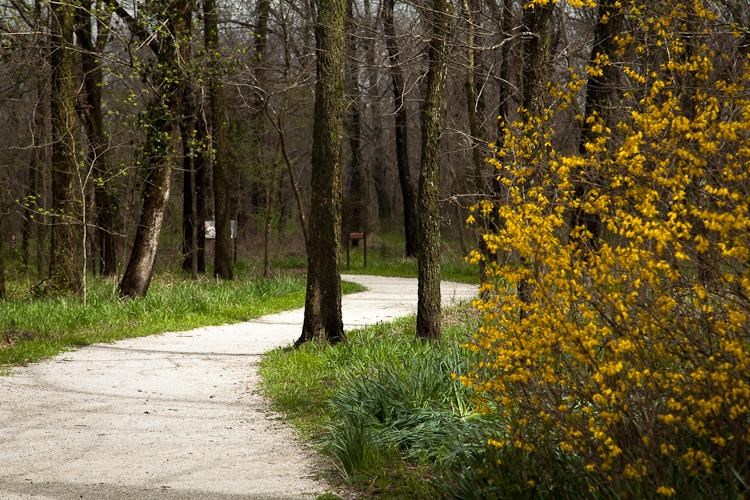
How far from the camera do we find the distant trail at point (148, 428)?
578 centimetres

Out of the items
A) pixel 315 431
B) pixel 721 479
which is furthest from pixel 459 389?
pixel 721 479

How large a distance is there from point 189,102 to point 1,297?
7.68 meters

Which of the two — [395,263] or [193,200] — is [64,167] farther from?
[395,263]

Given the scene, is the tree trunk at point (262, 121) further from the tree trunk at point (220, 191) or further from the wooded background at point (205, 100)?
the tree trunk at point (220, 191)

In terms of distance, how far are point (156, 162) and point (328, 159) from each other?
20.5 ft

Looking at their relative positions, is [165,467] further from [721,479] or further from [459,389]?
[721,479]

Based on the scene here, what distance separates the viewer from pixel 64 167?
15656 mm

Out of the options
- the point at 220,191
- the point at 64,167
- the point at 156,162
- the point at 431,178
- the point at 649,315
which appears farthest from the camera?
the point at 220,191

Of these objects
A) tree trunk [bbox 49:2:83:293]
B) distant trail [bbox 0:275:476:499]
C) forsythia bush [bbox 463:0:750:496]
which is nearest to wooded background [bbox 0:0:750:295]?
tree trunk [bbox 49:2:83:293]

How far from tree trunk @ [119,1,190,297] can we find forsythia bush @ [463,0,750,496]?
38.7 ft

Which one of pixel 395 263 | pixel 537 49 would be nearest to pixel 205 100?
pixel 395 263

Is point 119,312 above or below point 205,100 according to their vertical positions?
below

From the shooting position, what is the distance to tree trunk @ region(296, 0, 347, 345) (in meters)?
10.7

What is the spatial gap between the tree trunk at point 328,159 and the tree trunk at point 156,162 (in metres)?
5.37
